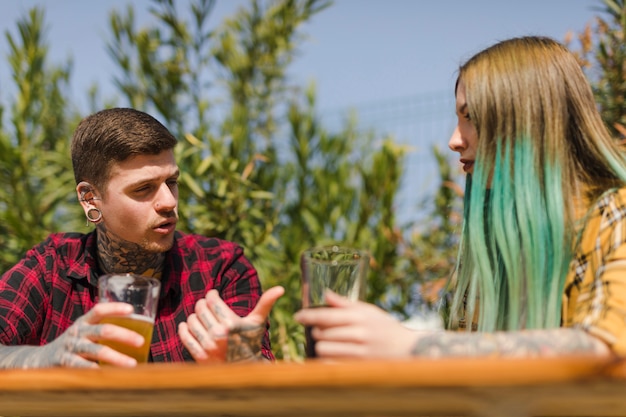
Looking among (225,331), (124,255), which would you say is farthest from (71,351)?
(124,255)

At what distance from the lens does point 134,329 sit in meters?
1.24

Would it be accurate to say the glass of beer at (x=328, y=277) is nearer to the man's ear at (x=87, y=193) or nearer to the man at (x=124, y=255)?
the man at (x=124, y=255)

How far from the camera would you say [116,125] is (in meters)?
1.99

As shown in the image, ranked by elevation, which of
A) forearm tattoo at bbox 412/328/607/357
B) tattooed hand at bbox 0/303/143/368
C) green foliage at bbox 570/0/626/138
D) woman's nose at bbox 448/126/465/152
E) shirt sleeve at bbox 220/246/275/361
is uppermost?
green foliage at bbox 570/0/626/138

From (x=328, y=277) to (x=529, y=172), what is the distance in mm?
424

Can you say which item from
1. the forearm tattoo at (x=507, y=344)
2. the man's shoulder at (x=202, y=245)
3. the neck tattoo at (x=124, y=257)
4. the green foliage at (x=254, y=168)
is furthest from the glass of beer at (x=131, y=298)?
the green foliage at (x=254, y=168)

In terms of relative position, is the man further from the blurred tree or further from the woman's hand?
the blurred tree

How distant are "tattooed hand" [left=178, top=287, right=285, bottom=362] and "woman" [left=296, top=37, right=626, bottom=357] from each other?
0.23 m

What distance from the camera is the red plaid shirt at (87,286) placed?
1.89m

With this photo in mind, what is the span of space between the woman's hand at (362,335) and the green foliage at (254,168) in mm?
2595

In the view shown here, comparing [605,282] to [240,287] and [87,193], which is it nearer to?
[240,287]

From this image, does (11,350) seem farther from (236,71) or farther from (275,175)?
(236,71)

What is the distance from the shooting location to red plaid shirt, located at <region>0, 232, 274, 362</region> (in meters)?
1.89

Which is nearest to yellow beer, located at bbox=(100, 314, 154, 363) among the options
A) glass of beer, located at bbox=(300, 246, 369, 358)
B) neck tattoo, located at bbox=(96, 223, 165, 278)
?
glass of beer, located at bbox=(300, 246, 369, 358)
